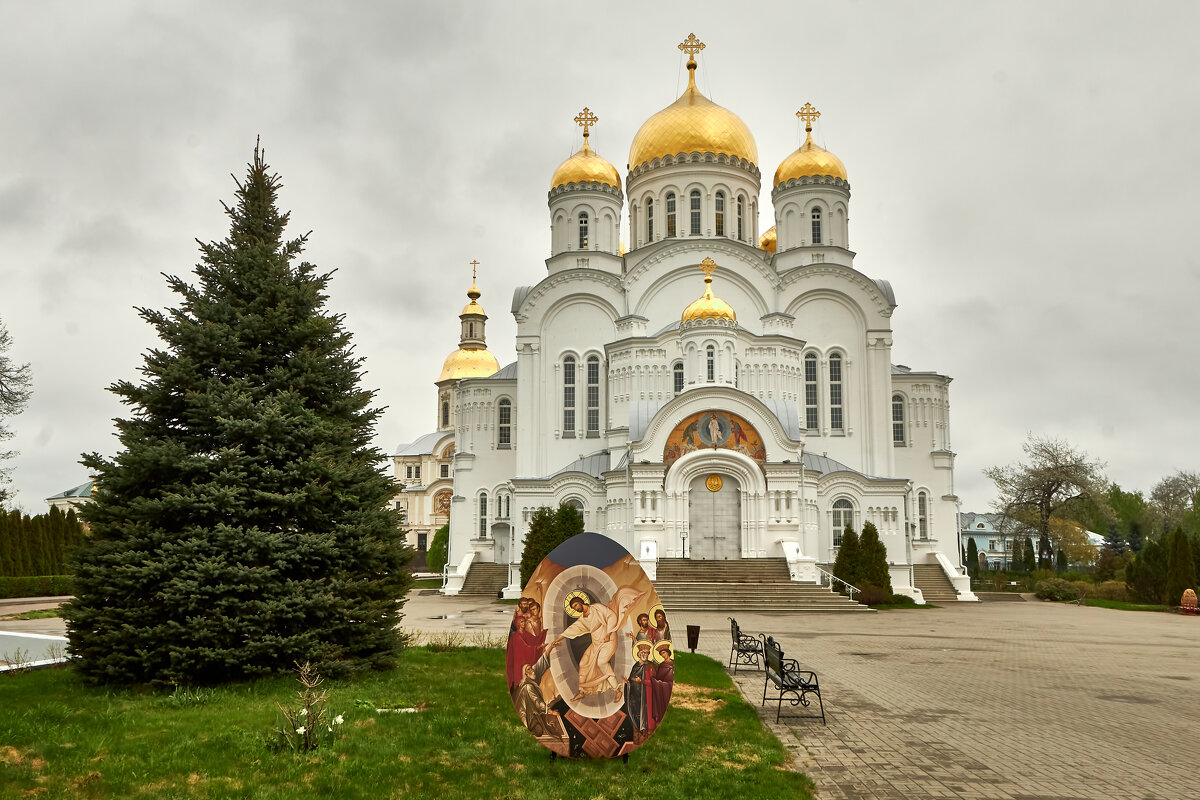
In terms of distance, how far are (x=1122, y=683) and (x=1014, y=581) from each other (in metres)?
30.5

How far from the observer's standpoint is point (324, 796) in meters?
6.79

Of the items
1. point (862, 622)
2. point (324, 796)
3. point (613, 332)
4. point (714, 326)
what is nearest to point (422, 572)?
point (613, 332)

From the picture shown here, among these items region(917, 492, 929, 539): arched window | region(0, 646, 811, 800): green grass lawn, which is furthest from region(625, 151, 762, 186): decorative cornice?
region(0, 646, 811, 800): green grass lawn

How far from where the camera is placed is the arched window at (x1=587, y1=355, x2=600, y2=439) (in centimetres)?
3472

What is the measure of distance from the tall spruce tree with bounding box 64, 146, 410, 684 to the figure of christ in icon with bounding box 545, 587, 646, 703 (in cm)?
397

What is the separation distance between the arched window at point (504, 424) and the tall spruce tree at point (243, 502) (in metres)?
25.2

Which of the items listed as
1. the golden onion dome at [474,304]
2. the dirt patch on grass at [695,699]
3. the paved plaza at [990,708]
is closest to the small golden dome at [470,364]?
the golden onion dome at [474,304]

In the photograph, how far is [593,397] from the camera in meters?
35.2

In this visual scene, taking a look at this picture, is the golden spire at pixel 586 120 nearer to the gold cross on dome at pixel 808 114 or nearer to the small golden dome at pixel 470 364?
the gold cross on dome at pixel 808 114

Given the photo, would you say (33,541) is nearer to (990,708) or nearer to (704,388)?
(704,388)

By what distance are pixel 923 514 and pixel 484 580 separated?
1664cm

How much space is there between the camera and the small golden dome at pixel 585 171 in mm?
38062

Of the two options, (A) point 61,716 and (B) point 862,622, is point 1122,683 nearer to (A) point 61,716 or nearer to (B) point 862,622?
(B) point 862,622

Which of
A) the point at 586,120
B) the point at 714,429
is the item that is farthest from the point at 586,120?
the point at 714,429
